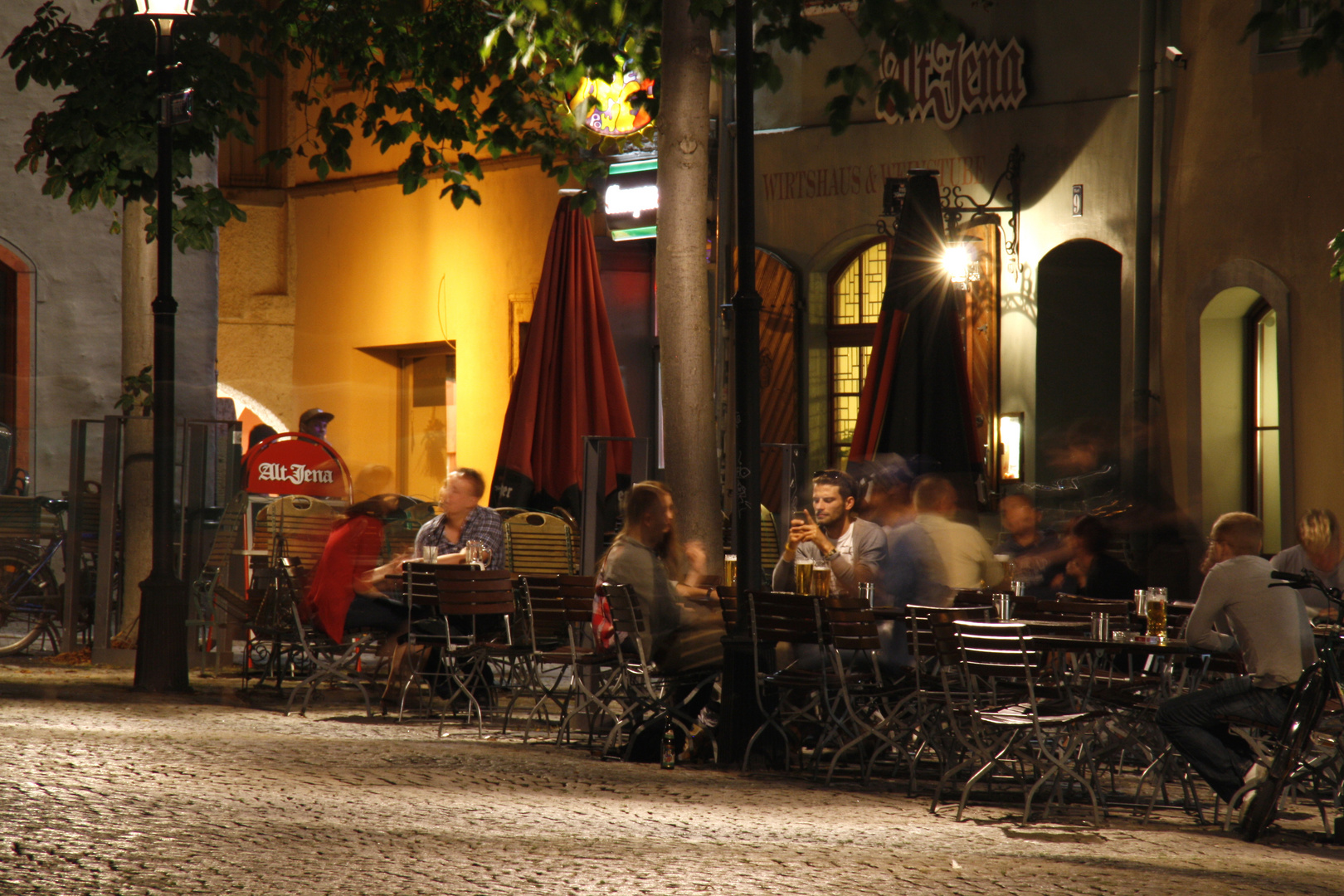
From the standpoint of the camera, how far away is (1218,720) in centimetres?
765

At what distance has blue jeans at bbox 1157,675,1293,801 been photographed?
7.58 metres

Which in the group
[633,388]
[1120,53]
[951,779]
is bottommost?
[951,779]

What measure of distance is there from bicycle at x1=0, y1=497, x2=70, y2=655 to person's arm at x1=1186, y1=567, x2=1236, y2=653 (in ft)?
32.5

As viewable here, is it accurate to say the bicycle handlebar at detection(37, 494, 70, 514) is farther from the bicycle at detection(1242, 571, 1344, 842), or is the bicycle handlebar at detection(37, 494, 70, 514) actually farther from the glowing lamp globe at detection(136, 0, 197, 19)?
the bicycle at detection(1242, 571, 1344, 842)

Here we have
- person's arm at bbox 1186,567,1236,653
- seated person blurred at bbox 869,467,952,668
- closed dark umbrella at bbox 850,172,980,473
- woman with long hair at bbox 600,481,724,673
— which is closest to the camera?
person's arm at bbox 1186,567,1236,653

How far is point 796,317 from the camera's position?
17094 millimetres

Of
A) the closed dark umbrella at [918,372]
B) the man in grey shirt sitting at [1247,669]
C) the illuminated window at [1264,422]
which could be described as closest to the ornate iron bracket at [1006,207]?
the illuminated window at [1264,422]

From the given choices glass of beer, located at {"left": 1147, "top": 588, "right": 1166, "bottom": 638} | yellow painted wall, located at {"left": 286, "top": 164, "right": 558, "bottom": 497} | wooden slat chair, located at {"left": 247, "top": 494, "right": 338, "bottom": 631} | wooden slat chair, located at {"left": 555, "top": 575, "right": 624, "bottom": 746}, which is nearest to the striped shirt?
wooden slat chair, located at {"left": 555, "top": 575, "right": 624, "bottom": 746}

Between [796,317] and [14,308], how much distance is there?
938cm

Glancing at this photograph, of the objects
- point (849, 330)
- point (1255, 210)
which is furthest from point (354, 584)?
point (1255, 210)

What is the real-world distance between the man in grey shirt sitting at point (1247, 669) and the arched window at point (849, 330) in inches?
364

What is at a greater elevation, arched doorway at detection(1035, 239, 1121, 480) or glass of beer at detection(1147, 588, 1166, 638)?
arched doorway at detection(1035, 239, 1121, 480)

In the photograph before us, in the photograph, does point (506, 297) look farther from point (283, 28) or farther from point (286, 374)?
point (283, 28)

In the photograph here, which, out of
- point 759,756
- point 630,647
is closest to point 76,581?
point 630,647
